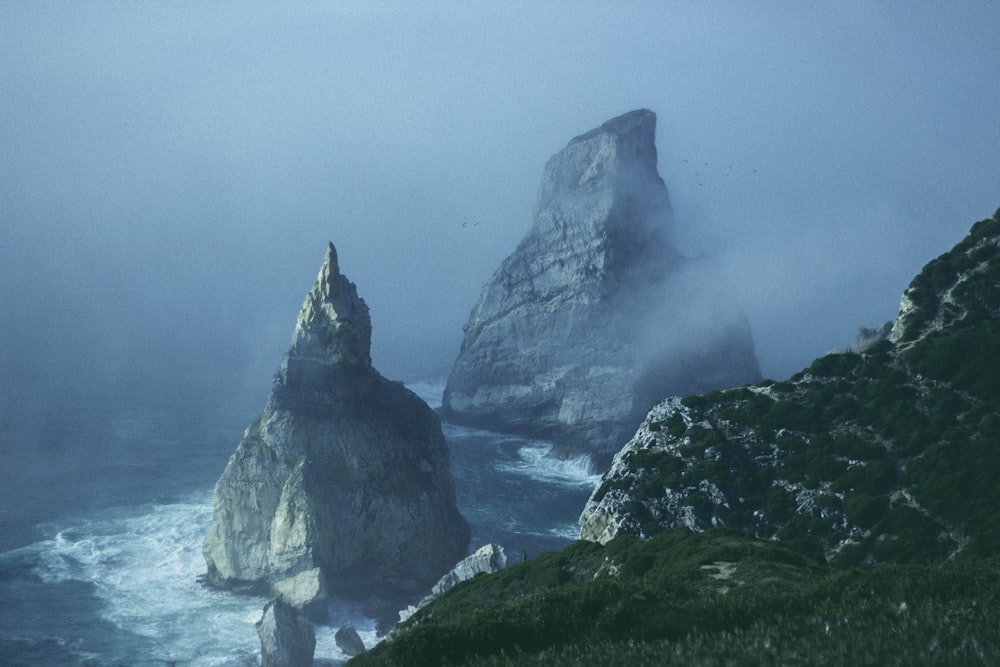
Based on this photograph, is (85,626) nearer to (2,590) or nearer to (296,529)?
(2,590)

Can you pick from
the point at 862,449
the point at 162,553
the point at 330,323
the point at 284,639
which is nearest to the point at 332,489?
the point at 330,323

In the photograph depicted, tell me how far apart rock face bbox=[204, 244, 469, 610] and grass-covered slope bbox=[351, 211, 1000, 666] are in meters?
33.3

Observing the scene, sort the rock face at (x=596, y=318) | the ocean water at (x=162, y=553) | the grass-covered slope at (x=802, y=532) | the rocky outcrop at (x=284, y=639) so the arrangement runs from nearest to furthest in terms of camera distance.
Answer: the grass-covered slope at (x=802, y=532) < the rocky outcrop at (x=284, y=639) < the ocean water at (x=162, y=553) < the rock face at (x=596, y=318)

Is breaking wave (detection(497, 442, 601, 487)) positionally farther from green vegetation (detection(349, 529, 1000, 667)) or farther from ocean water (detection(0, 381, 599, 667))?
green vegetation (detection(349, 529, 1000, 667))

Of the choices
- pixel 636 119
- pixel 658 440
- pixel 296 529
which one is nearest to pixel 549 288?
pixel 636 119

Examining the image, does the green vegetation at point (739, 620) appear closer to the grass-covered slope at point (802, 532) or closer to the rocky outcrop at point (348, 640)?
the grass-covered slope at point (802, 532)

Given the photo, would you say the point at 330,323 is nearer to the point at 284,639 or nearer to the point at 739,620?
the point at 284,639

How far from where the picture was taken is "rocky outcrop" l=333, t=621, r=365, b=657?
6266cm

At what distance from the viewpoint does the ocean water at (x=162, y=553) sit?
64312 millimetres

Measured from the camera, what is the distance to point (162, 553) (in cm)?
8200

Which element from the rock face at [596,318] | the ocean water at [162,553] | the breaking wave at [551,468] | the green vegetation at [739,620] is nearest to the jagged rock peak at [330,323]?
the ocean water at [162,553]

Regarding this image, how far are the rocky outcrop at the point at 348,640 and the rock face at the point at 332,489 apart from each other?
7.06 m

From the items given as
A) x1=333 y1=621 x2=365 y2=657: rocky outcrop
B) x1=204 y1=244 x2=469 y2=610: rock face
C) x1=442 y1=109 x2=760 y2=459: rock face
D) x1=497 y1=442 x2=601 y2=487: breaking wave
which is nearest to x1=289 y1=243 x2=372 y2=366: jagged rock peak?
x1=204 y1=244 x2=469 y2=610: rock face

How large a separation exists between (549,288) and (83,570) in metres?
83.1
